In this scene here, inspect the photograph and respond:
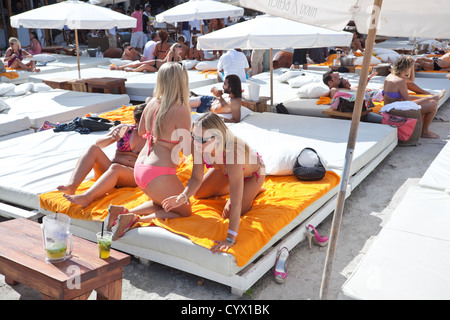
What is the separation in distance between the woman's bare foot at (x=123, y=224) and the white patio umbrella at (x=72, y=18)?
5456mm

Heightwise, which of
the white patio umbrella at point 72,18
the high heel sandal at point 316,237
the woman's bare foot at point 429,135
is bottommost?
the woman's bare foot at point 429,135

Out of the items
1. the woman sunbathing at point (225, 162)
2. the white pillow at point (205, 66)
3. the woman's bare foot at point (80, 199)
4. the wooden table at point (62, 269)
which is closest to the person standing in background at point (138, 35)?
the white pillow at point (205, 66)

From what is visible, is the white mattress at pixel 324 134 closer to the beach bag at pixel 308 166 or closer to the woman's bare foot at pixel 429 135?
the beach bag at pixel 308 166

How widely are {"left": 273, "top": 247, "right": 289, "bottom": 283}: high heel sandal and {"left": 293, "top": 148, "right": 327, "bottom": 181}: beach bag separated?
95 cm

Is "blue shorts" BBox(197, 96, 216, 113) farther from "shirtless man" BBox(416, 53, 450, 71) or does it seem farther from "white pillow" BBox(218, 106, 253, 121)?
"shirtless man" BBox(416, 53, 450, 71)

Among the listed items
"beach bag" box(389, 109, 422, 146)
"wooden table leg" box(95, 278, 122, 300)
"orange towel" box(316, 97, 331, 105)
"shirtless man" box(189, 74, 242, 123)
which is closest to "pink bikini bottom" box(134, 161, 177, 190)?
"wooden table leg" box(95, 278, 122, 300)

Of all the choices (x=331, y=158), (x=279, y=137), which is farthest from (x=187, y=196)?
(x=279, y=137)

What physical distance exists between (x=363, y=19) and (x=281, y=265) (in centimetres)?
178

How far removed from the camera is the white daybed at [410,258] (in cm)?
243

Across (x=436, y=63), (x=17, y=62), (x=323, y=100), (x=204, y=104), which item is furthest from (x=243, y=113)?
(x=17, y=62)

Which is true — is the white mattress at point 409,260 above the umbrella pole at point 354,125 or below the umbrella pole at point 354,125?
below

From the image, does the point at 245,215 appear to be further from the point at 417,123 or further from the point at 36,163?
the point at 417,123

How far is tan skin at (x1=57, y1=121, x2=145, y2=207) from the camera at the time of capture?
365 centimetres

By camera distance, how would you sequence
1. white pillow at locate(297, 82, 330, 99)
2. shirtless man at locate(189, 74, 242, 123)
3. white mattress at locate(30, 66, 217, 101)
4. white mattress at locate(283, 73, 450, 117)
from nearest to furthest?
shirtless man at locate(189, 74, 242, 123)
white mattress at locate(283, 73, 450, 117)
white pillow at locate(297, 82, 330, 99)
white mattress at locate(30, 66, 217, 101)
